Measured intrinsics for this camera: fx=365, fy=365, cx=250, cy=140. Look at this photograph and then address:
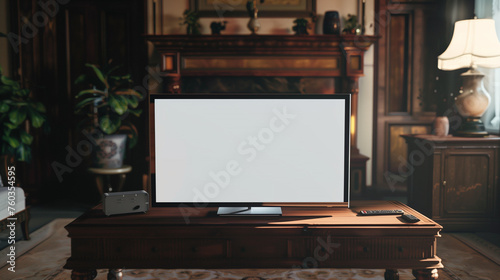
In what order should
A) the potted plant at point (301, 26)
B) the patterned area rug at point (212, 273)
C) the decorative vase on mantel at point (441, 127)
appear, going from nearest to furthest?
1. the patterned area rug at point (212, 273)
2. the decorative vase on mantel at point (441, 127)
3. the potted plant at point (301, 26)

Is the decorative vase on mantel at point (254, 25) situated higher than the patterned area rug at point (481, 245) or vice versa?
the decorative vase on mantel at point (254, 25)

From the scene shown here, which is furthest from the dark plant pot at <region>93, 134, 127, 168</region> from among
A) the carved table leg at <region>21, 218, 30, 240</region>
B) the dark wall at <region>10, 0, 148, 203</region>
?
the carved table leg at <region>21, 218, 30, 240</region>

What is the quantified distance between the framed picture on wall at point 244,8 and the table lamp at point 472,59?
56.7 inches

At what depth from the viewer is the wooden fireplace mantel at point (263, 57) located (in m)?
3.23

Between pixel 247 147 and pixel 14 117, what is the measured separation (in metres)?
2.19

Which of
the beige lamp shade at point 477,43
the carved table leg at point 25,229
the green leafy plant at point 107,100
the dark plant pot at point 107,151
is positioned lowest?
the carved table leg at point 25,229

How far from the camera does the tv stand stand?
1.31m

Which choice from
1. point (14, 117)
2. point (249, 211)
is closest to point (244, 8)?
point (14, 117)

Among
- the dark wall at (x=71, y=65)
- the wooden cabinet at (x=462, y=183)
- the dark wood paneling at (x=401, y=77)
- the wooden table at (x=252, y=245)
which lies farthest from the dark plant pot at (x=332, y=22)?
the wooden table at (x=252, y=245)

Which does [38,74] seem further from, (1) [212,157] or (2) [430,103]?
(2) [430,103]

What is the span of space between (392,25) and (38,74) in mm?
3395

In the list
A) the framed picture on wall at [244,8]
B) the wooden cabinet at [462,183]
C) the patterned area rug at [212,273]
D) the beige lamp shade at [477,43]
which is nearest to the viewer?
the patterned area rug at [212,273]

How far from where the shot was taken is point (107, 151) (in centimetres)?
305

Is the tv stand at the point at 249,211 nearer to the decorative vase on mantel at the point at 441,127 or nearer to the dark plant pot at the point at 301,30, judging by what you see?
the decorative vase on mantel at the point at 441,127
